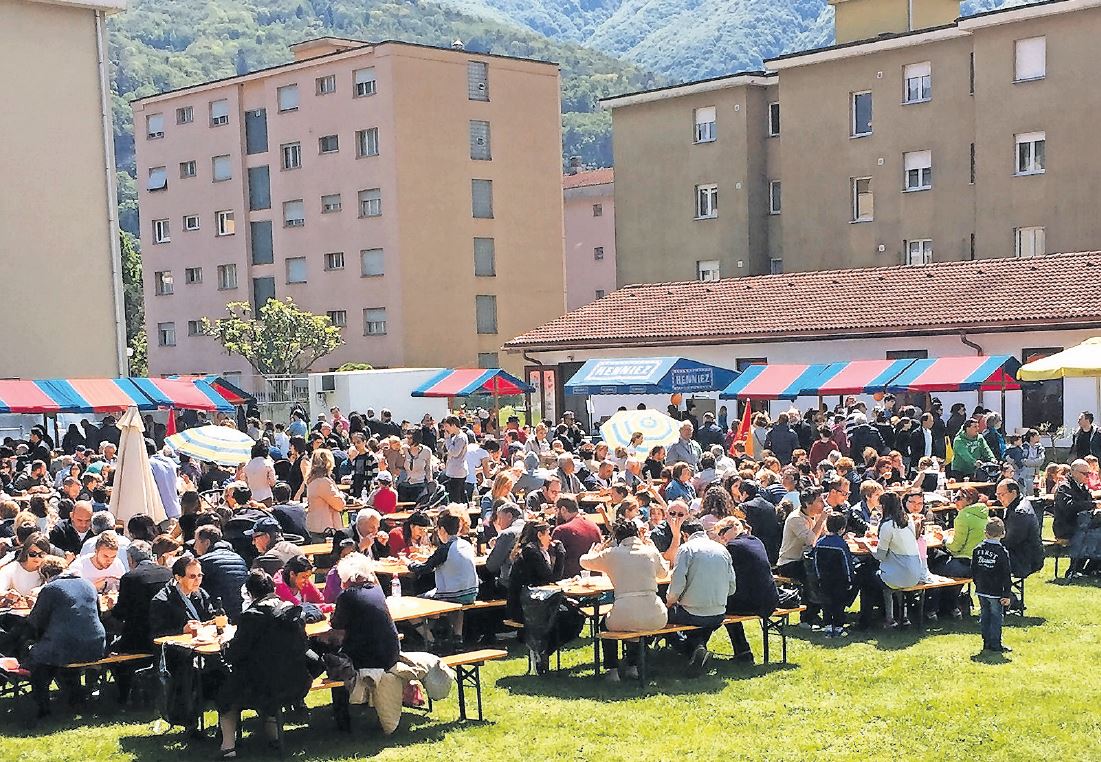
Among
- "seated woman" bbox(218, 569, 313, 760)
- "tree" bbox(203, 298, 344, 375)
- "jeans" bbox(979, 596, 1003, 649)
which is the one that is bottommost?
"jeans" bbox(979, 596, 1003, 649)

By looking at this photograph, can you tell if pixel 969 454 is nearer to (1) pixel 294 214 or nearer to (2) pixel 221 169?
(1) pixel 294 214

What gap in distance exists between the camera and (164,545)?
36.2 ft

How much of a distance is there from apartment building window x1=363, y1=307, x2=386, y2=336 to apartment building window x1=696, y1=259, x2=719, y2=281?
42.8ft

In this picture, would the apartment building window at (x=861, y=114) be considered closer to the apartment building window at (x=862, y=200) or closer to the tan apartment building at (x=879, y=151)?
the tan apartment building at (x=879, y=151)

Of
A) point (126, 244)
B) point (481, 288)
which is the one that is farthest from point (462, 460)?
point (126, 244)

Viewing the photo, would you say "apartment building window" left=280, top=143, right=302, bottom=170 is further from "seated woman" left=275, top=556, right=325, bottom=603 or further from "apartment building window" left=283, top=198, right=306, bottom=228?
"seated woman" left=275, top=556, right=325, bottom=603

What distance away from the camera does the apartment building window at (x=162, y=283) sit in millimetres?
64438

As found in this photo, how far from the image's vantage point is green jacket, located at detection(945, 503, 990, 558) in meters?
13.3

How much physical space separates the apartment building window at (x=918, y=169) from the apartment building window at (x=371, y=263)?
21137 millimetres

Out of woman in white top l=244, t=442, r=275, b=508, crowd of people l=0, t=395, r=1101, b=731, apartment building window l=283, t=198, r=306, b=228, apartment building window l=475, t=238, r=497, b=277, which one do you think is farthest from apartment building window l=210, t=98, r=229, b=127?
woman in white top l=244, t=442, r=275, b=508

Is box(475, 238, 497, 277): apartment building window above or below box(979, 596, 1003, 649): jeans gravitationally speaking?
above

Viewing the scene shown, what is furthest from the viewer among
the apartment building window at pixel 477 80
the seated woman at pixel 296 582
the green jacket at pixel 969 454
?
the apartment building window at pixel 477 80

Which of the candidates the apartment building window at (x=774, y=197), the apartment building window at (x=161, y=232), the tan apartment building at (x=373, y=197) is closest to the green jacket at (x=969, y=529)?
the apartment building window at (x=774, y=197)

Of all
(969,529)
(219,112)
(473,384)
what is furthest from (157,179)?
(969,529)
